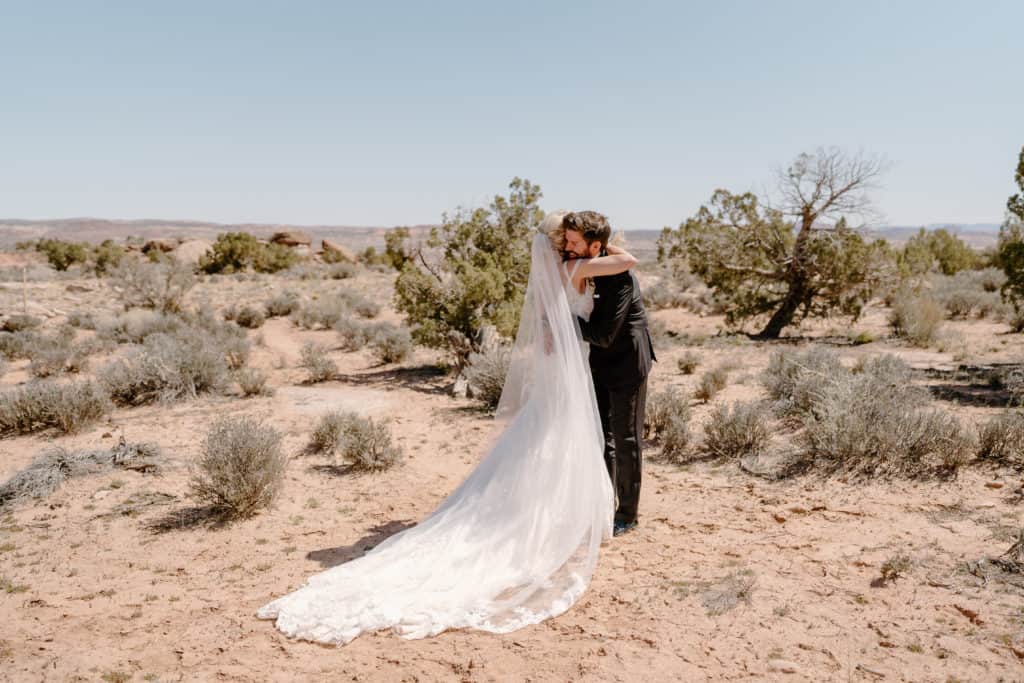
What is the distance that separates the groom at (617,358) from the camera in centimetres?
392

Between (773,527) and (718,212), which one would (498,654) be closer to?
(773,527)

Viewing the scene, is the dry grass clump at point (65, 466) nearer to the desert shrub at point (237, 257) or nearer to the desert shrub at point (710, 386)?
the desert shrub at point (710, 386)

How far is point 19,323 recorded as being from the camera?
13133 millimetres

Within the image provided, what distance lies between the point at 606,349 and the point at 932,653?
2235 millimetres

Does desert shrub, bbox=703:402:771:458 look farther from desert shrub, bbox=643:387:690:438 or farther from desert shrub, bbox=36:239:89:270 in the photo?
desert shrub, bbox=36:239:89:270

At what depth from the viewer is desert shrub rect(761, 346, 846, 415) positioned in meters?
6.92

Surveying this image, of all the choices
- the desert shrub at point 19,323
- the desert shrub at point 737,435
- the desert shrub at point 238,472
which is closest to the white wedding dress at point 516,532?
the desert shrub at point 238,472

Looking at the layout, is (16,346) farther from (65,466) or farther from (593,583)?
(593,583)

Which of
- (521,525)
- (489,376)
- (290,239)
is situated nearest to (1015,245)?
(489,376)

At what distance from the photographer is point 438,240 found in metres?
10.3

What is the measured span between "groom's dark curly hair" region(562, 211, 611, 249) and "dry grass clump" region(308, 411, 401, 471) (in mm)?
3188

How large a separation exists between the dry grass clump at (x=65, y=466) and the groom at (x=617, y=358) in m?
4.28

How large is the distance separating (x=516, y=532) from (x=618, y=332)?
1368 millimetres

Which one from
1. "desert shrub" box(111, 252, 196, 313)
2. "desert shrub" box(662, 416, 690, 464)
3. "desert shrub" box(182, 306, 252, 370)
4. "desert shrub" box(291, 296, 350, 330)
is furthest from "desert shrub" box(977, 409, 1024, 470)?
"desert shrub" box(111, 252, 196, 313)
